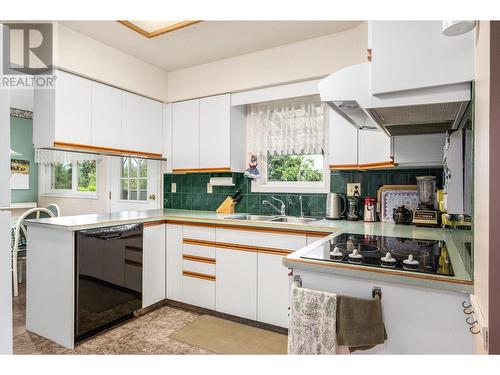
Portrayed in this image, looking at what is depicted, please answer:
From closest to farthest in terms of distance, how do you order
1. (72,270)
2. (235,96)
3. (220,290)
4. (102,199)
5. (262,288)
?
(72,270), (262,288), (220,290), (235,96), (102,199)

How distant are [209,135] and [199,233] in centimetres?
101

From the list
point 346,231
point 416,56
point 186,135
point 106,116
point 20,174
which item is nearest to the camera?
point 416,56

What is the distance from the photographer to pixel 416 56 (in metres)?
1.21

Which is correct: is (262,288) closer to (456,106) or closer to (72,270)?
(72,270)

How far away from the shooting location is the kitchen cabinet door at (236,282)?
8.66 feet

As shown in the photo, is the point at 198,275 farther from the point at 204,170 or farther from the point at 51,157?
the point at 51,157

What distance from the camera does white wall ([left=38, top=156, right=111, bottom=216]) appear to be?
430cm

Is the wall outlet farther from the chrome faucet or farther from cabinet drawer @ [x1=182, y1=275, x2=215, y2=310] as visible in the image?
cabinet drawer @ [x1=182, y1=275, x2=215, y2=310]

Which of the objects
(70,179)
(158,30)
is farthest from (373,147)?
(70,179)

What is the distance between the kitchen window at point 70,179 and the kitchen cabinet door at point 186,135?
1.77m

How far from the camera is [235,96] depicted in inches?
125

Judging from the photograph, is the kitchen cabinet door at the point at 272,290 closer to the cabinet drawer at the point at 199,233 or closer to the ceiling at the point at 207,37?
the cabinet drawer at the point at 199,233
